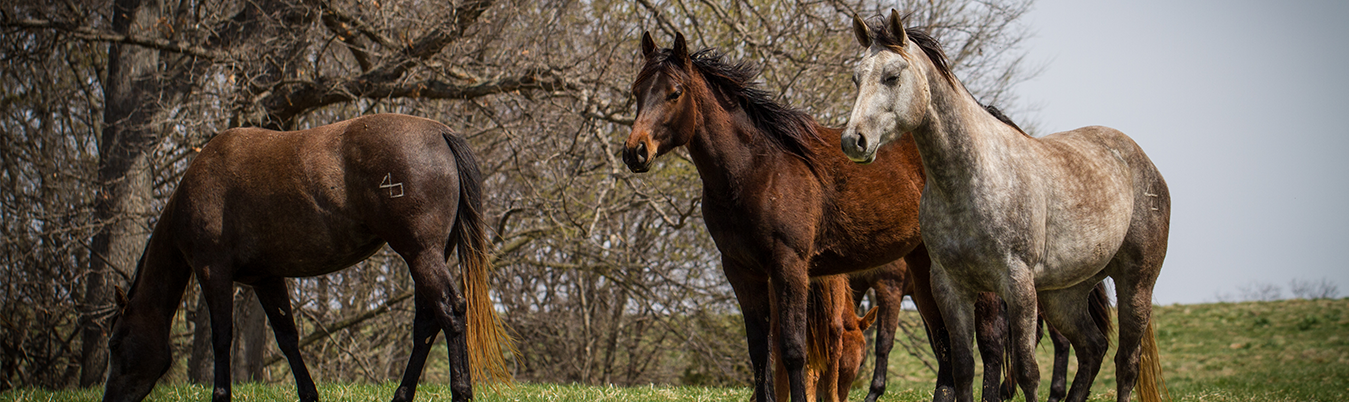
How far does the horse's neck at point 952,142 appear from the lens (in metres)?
3.48

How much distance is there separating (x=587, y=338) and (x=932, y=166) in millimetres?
10599

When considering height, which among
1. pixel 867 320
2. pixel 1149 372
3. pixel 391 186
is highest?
pixel 391 186

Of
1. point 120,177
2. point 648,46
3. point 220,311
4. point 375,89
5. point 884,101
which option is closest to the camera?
point 884,101

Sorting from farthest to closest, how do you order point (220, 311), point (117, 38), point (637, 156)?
point (117, 38), point (220, 311), point (637, 156)

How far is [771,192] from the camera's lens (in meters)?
4.47

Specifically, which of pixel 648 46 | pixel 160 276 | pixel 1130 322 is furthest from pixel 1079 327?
pixel 160 276

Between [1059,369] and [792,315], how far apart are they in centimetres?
258

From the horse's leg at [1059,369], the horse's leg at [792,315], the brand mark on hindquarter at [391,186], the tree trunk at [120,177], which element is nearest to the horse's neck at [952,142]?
the horse's leg at [792,315]

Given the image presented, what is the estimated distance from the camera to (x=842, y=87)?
10.7 m

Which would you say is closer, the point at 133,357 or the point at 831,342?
the point at 133,357

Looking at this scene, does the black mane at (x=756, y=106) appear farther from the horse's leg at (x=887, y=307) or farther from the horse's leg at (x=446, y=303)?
the horse's leg at (x=887, y=307)

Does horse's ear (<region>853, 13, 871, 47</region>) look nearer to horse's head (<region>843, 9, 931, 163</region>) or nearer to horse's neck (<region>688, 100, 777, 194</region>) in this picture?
horse's head (<region>843, 9, 931, 163</region>)

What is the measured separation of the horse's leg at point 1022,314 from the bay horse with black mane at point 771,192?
1.14 meters

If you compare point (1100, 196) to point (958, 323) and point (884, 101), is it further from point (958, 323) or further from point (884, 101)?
point (884, 101)
